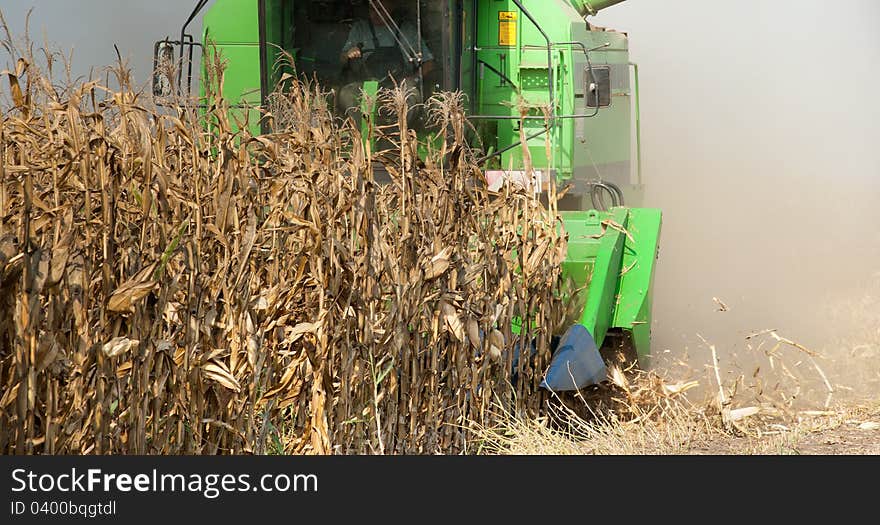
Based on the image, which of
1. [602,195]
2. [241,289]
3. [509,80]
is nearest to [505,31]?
[509,80]

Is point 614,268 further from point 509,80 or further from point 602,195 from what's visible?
point 602,195

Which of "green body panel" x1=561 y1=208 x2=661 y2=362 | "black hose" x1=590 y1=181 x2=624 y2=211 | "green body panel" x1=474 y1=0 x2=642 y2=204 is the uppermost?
"green body panel" x1=474 y1=0 x2=642 y2=204

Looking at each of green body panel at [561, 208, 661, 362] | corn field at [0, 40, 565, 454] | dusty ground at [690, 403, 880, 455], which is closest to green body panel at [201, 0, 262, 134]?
green body panel at [561, 208, 661, 362]

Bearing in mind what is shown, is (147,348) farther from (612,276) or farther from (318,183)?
(612,276)

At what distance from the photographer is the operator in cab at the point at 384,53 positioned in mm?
6094

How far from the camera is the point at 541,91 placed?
682cm

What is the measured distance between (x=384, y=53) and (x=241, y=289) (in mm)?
3032

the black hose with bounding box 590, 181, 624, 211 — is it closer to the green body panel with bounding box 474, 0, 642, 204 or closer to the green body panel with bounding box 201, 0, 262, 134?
the green body panel with bounding box 474, 0, 642, 204

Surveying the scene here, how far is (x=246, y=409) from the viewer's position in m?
3.44

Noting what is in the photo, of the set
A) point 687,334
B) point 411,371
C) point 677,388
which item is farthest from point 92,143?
point 687,334

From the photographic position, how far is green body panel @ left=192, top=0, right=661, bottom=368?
5422 millimetres

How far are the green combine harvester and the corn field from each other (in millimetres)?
458

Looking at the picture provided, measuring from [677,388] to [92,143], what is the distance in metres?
2.55

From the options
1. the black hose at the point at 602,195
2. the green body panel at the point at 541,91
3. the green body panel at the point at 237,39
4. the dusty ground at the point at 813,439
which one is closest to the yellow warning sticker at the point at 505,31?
the green body panel at the point at 541,91
